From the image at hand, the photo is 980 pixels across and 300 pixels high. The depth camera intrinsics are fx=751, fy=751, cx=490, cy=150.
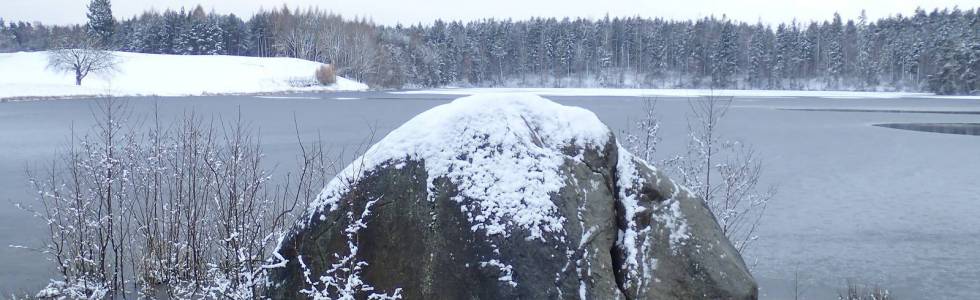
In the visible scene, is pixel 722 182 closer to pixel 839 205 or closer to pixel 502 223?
pixel 839 205

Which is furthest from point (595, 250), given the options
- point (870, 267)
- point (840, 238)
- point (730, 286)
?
point (840, 238)

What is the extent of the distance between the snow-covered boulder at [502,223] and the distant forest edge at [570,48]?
8238cm

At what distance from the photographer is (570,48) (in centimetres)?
10969

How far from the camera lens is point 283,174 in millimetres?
14820

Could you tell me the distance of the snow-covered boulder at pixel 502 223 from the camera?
4.54 metres

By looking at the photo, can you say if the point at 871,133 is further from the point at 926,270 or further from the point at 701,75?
the point at 701,75

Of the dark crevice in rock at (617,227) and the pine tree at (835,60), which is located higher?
the pine tree at (835,60)

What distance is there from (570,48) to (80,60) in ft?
215

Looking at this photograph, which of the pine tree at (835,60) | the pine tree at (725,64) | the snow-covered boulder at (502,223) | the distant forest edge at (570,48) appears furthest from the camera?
the pine tree at (725,64)

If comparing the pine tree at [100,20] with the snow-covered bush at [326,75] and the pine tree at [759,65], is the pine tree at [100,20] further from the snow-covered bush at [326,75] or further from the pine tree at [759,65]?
the pine tree at [759,65]

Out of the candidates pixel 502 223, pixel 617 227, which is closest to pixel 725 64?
pixel 617 227

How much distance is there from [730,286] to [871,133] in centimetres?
2404

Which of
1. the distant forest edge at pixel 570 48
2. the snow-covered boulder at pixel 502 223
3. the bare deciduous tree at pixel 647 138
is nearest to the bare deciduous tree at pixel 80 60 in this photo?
the distant forest edge at pixel 570 48

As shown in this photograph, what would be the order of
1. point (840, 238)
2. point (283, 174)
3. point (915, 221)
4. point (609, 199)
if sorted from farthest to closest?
point (283, 174), point (915, 221), point (840, 238), point (609, 199)
